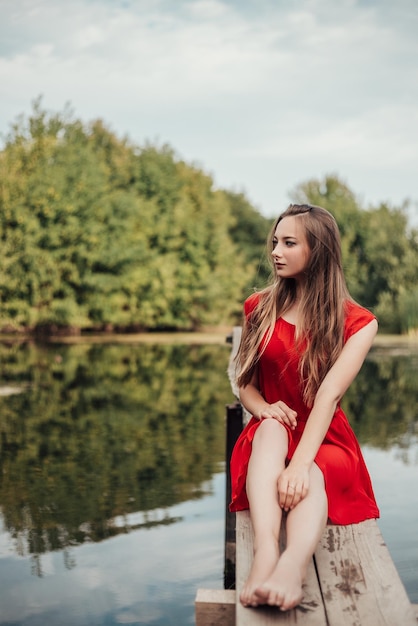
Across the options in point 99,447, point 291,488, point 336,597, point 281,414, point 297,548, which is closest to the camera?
point 336,597

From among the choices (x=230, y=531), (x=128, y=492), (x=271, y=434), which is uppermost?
(x=271, y=434)

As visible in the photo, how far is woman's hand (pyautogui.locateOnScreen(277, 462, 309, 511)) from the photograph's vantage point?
8.69 feet

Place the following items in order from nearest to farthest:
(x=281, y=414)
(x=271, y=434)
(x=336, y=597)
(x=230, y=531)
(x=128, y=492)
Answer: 1. (x=336, y=597)
2. (x=271, y=434)
3. (x=281, y=414)
4. (x=230, y=531)
5. (x=128, y=492)

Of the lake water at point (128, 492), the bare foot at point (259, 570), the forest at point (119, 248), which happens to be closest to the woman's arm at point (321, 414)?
the bare foot at point (259, 570)

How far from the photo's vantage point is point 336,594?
2330 mm

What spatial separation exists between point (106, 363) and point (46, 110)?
17015 millimetres

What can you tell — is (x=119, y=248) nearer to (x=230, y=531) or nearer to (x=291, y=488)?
(x=230, y=531)

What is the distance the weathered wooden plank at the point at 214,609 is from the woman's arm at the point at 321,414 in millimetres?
460

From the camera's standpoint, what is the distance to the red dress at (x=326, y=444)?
2.89 meters

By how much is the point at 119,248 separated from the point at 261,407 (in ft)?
94.2

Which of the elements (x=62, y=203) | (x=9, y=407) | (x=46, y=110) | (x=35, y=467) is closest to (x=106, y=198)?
(x=62, y=203)

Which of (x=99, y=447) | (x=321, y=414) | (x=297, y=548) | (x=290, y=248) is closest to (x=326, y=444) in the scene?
(x=321, y=414)

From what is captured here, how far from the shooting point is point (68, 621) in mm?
4004

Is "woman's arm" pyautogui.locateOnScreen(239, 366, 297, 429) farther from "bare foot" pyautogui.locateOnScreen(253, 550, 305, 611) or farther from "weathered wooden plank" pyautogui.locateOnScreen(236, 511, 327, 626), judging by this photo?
"bare foot" pyautogui.locateOnScreen(253, 550, 305, 611)
